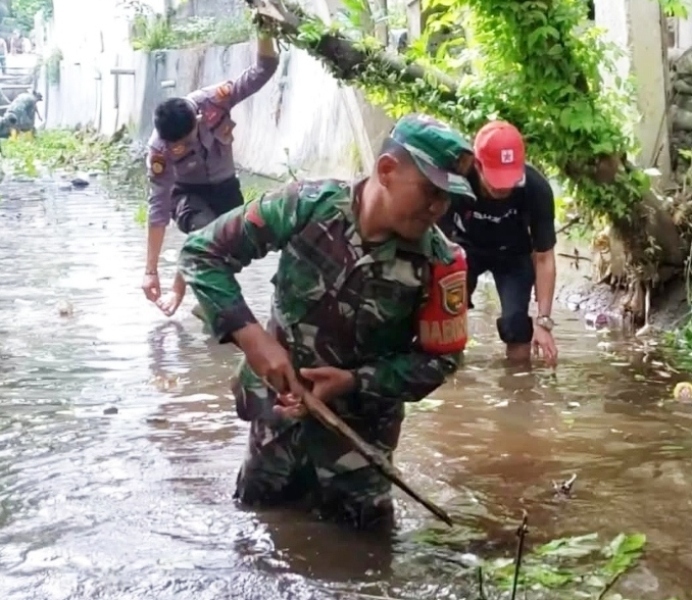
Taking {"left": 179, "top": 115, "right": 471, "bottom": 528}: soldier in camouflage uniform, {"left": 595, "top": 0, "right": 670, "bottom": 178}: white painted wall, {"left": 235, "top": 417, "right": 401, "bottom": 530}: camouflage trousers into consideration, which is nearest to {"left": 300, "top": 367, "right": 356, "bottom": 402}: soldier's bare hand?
{"left": 179, "top": 115, "right": 471, "bottom": 528}: soldier in camouflage uniform

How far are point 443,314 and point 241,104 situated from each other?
16.1m

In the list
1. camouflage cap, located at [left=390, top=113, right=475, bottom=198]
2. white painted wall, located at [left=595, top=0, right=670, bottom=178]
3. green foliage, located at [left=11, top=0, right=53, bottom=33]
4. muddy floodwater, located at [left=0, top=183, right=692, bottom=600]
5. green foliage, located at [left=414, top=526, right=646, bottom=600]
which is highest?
green foliage, located at [left=11, top=0, right=53, bottom=33]

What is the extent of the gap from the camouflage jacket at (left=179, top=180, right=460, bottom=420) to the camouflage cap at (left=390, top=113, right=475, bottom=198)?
283mm

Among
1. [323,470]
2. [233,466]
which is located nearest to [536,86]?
[233,466]

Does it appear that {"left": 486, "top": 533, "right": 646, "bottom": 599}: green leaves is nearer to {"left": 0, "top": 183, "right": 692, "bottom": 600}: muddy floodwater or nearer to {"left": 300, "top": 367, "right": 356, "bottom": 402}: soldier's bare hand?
{"left": 0, "top": 183, "right": 692, "bottom": 600}: muddy floodwater

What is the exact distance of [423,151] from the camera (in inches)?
137

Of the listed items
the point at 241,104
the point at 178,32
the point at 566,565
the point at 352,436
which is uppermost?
the point at 178,32

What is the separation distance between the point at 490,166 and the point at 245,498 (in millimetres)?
1927

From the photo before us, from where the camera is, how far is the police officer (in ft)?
24.1

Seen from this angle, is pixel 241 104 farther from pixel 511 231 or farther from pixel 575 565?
pixel 575 565

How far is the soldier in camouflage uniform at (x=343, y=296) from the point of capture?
3.61 m

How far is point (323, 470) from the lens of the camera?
3947 millimetres

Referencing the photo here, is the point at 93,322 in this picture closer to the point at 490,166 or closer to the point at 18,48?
the point at 490,166

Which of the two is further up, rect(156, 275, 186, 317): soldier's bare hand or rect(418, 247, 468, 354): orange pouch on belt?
rect(418, 247, 468, 354): orange pouch on belt
